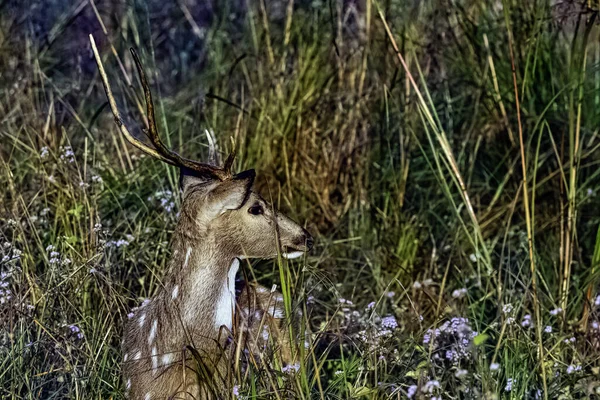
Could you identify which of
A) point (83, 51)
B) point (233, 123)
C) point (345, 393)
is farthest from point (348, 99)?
point (345, 393)

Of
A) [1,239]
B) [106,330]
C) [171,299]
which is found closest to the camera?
[171,299]

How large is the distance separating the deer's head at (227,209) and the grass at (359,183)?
0.24 meters

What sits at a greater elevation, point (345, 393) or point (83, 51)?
point (83, 51)

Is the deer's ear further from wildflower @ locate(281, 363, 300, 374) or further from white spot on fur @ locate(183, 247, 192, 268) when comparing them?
wildflower @ locate(281, 363, 300, 374)

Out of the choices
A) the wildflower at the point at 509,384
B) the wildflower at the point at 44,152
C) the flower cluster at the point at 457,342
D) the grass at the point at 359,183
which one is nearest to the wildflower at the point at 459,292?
the grass at the point at 359,183

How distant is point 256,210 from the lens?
3562mm

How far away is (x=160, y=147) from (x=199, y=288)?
44 cm

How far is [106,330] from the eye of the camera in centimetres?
389

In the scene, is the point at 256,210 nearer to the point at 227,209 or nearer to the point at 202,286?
the point at 227,209

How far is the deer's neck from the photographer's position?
3.44 meters

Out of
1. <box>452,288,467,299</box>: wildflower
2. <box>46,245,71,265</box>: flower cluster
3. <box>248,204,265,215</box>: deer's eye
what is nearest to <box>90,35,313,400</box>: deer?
<box>248,204,265,215</box>: deer's eye

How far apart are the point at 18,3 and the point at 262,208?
3.35 metres

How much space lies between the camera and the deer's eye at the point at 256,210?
3.54 m

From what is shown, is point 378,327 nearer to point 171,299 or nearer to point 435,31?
point 171,299
